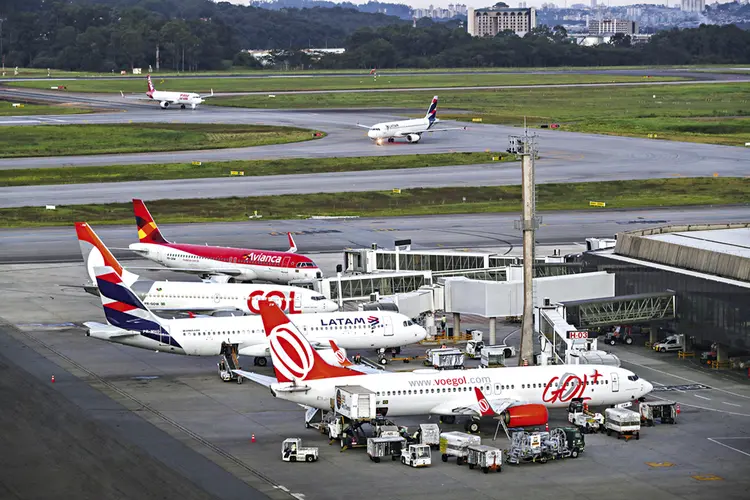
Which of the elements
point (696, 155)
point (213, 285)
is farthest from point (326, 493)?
point (696, 155)

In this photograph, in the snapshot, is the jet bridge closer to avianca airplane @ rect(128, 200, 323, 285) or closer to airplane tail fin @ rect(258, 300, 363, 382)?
airplane tail fin @ rect(258, 300, 363, 382)

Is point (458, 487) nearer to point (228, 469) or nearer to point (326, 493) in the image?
point (326, 493)

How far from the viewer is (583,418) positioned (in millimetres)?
62188

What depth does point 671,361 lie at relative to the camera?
7875 centimetres

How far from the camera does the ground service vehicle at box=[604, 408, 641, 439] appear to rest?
60094 mm

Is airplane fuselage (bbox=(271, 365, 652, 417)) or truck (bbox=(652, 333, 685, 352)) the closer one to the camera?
airplane fuselage (bbox=(271, 365, 652, 417))

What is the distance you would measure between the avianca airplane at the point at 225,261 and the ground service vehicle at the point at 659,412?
41728 mm

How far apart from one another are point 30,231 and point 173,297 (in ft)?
151

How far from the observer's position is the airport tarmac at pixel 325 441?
52125 millimetres

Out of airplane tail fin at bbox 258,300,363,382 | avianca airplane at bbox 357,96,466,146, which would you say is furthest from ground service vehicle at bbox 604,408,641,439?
avianca airplane at bbox 357,96,466,146

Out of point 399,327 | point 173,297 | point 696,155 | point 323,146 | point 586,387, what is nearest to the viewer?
point 586,387

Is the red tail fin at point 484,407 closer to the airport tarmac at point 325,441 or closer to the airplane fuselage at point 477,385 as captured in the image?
the airplane fuselage at point 477,385

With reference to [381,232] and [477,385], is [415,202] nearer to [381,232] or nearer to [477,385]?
[381,232]

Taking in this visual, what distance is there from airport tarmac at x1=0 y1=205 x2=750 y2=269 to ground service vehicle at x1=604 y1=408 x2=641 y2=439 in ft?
180
